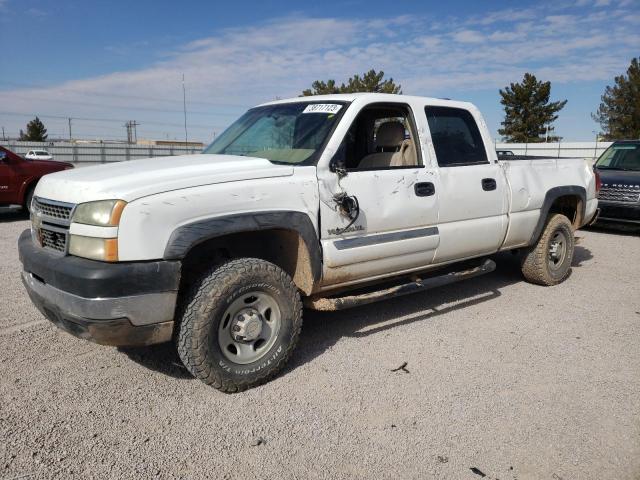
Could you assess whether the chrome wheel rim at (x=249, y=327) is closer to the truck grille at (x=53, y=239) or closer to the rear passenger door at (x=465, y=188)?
the truck grille at (x=53, y=239)

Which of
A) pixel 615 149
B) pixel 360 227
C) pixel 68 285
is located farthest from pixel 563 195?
pixel 615 149

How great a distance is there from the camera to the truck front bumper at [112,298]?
2842 mm

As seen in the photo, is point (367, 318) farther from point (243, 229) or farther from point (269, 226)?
point (243, 229)

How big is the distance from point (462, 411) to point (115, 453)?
1.94 meters

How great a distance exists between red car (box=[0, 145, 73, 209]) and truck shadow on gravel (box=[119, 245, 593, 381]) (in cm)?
798

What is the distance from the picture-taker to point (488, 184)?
4.79 m

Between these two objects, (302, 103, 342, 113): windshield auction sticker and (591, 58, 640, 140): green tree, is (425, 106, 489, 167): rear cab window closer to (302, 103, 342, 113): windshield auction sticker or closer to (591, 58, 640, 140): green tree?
(302, 103, 342, 113): windshield auction sticker

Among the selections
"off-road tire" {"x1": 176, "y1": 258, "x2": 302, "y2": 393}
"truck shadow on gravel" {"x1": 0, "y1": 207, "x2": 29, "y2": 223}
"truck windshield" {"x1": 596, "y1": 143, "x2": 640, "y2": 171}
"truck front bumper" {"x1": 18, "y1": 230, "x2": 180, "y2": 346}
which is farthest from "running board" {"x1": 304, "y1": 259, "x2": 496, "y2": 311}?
"truck shadow on gravel" {"x1": 0, "y1": 207, "x2": 29, "y2": 223}

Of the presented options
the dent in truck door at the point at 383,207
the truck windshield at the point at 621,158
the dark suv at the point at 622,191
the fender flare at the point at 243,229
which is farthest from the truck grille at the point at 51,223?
the truck windshield at the point at 621,158

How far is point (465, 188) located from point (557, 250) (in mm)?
2114

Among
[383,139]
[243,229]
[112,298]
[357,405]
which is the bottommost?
[357,405]

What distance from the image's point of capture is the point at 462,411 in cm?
314

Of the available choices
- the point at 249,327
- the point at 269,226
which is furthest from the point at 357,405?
the point at 269,226

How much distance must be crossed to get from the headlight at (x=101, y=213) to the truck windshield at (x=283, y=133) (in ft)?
4.27
